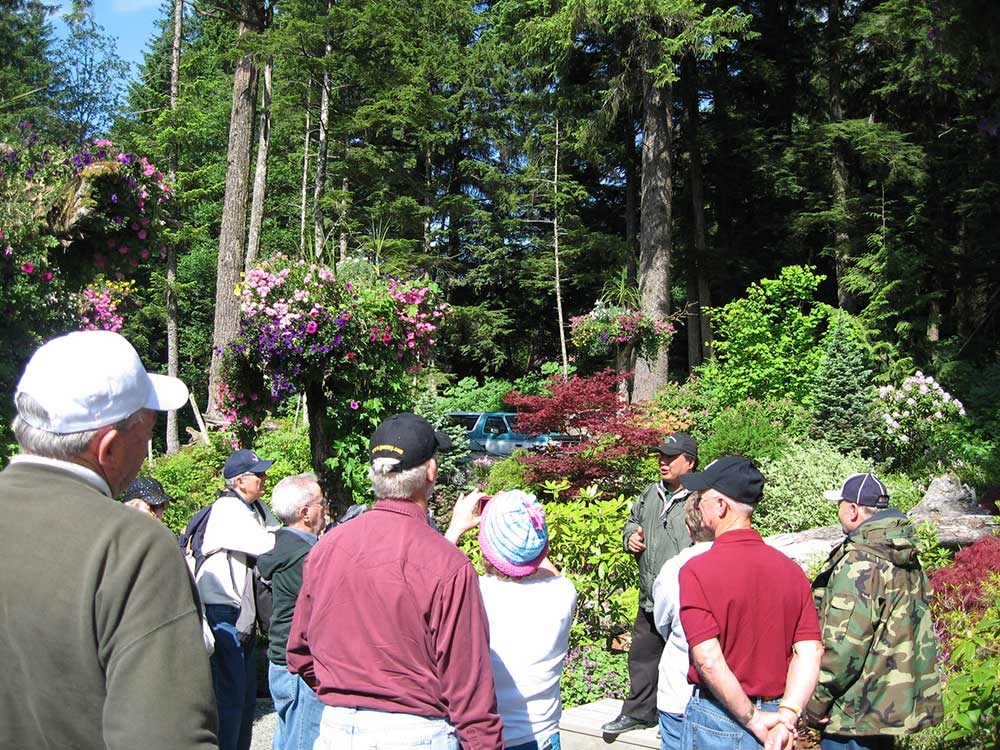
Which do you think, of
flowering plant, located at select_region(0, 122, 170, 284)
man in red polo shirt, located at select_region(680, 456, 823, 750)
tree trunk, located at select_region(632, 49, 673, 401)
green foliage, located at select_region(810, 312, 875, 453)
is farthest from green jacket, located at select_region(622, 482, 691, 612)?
tree trunk, located at select_region(632, 49, 673, 401)

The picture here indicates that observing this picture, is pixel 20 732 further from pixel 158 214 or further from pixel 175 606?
pixel 158 214

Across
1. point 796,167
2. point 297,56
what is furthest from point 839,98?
point 297,56

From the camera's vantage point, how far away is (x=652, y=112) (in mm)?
17172

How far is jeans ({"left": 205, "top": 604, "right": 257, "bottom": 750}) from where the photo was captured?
3955 mm

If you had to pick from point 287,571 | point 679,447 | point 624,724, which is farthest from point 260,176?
point 624,724

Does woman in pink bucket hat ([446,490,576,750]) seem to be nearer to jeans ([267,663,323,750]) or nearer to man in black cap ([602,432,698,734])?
jeans ([267,663,323,750])

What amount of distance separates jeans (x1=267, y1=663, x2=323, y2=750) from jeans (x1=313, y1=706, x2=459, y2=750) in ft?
1.96

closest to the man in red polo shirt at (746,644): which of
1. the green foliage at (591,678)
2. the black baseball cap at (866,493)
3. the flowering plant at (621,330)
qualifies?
the black baseball cap at (866,493)

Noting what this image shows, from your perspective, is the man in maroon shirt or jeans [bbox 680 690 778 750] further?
jeans [bbox 680 690 778 750]

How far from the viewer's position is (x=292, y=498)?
163 inches

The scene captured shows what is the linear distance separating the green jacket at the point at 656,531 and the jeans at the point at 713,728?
1.92 m

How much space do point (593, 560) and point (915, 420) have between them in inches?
293

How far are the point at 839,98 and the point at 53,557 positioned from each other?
21.8 meters

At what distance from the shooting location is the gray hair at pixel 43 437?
62.4 inches
